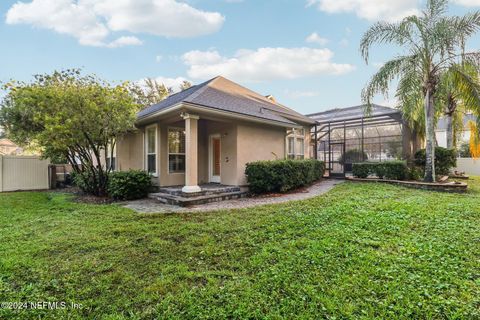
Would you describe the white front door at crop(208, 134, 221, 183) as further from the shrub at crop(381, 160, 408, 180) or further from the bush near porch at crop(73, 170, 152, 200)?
the shrub at crop(381, 160, 408, 180)

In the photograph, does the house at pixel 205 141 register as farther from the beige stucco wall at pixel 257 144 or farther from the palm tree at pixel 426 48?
the palm tree at pixel 426 48

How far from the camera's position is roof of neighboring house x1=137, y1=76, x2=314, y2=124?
835 cm

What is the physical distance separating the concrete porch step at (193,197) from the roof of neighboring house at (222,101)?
2.95m

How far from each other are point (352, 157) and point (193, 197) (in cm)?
1094

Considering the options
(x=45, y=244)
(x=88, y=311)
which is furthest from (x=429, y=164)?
(x=45, y=244)

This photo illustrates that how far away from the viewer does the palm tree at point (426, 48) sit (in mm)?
8508

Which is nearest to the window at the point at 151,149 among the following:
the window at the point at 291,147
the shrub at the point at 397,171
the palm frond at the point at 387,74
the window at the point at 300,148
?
the window at the point at 291,147

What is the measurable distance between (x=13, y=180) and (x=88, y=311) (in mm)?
12791

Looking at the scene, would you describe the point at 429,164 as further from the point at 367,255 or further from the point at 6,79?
the point at 6,79

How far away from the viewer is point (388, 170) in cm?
1070

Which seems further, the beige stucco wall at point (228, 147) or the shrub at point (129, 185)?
the beige stucco wall at point (228, 147)

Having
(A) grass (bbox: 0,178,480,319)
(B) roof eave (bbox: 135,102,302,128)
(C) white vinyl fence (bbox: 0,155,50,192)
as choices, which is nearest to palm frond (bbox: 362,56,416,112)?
(B) roof eave (bbox: 135,102,302,128)

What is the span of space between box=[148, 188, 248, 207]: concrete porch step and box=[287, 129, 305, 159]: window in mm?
4785

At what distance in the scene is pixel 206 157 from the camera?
34.3ft
